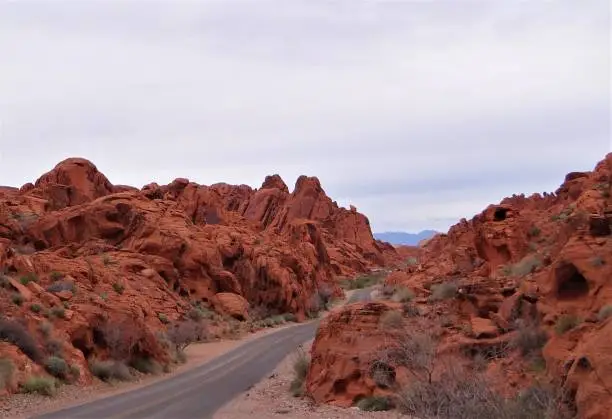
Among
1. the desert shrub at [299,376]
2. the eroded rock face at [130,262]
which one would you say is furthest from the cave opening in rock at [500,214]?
the eroded rock face at [130,262]

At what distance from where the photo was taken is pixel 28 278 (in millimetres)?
29859

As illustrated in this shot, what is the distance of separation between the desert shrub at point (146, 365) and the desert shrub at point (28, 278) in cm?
560

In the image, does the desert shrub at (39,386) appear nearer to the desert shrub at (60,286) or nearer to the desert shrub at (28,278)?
the desert shrub at (28,278)

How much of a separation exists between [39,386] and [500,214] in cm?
2195

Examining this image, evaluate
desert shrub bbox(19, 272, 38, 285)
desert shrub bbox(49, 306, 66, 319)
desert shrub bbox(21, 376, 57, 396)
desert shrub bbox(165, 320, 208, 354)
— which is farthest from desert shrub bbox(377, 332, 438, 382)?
desert shrub bbox(165, 320, 208, 354)

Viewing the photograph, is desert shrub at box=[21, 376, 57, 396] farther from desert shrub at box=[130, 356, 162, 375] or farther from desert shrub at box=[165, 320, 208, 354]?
desert shrub at box=[165, 320, 208, 354]

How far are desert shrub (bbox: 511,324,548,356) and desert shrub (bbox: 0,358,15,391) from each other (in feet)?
48.5

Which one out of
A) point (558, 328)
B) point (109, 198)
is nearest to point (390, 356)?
point (558, 328)

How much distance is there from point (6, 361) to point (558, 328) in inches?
646

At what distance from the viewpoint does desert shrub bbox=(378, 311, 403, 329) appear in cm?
2033

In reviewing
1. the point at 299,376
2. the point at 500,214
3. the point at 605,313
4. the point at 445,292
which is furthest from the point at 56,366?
the point at 500,214

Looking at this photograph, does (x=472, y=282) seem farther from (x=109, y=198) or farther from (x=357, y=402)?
(x=109, y=198)

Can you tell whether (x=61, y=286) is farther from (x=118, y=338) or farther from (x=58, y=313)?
(x=118, y=338)

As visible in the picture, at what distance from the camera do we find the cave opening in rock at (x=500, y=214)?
33.1m
